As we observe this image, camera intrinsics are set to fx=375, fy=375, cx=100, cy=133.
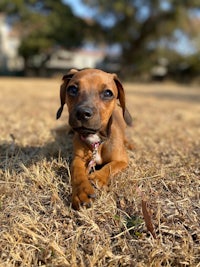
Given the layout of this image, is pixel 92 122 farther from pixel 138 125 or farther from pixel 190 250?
pixel 138 125

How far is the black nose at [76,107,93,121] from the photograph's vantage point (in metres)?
2.85

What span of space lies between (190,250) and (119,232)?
0.48 meters

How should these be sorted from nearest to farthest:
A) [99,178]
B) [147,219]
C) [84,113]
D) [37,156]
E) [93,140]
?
[147,219] → [84,113] → [99,178] → [93,140] → [37,156]

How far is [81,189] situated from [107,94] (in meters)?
0.90

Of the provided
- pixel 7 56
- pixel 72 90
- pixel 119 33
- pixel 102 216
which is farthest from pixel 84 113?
pixel 7 56

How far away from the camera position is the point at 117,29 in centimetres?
3256

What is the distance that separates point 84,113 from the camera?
2846 millimetres

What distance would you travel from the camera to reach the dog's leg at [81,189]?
2.69 metres

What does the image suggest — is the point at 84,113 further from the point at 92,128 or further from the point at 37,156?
the point at 37,156

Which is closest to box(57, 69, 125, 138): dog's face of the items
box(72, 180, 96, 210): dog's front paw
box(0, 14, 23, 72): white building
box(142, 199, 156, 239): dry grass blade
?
box(72, 180, 96, 210): dog's front paw

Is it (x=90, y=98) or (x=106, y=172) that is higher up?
(x=90, y=98)

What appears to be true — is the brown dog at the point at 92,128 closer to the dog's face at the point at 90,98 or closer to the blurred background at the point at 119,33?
the dog's face at the point at 90,98

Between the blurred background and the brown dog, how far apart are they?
93.7 feet

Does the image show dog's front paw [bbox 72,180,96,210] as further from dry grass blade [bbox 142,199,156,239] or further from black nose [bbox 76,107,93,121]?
black nose [bbox 76,107,93,121]
